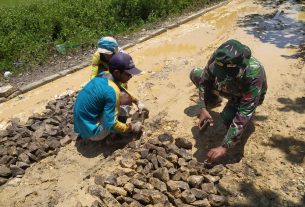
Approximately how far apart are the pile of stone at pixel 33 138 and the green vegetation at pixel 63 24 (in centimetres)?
266

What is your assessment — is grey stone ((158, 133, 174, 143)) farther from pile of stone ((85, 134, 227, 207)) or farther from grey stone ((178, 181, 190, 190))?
grey stone ((178, 181, 190, 190))

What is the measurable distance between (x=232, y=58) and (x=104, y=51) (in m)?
2.25

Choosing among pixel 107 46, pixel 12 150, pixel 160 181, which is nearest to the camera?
pixel 160 181

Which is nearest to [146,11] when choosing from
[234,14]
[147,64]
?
[234,14]

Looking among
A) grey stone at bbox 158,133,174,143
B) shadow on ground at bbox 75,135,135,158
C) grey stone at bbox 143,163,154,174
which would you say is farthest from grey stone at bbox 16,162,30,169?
grey stone at bbox 158,133,174,143

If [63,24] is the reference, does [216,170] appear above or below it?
below

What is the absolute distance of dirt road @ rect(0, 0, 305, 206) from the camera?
4258mm

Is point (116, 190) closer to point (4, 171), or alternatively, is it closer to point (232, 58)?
point (4, 171)

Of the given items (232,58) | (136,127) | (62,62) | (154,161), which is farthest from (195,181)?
(62,62)

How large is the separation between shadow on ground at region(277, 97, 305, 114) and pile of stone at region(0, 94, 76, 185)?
326 centimetres

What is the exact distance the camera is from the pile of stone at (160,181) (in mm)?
3975

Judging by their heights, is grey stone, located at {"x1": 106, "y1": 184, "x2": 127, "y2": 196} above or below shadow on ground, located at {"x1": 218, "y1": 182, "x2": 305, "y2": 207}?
above

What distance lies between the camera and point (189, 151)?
191 inches

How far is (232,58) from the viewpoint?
3.93 meters
